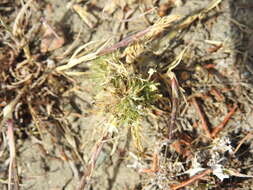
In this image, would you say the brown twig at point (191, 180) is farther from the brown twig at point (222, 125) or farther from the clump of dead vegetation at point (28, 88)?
the clump of dead vegetation at point (28, 88)

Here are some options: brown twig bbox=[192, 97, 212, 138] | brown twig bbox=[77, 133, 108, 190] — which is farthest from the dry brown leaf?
brown twig bbox=[192, 97, 212, 138]

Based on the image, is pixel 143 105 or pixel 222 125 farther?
pixel 222 125

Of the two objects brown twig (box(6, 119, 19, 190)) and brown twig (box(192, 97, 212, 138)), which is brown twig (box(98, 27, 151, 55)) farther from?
brown twig (box(6, 119, 19, 190))

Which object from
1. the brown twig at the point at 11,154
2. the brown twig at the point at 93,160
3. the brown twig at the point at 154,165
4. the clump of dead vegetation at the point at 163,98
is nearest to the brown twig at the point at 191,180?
the clump of dead vegetation at the point at 163,98

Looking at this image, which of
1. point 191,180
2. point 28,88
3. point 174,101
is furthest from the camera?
point 28,88

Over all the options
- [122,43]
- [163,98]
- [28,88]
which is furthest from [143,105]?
[28,88]

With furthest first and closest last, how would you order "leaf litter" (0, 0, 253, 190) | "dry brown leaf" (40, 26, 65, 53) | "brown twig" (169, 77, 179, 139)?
"dry brown leaf" (40, 26, 65, 53)
"leaf litter" (0, 0, 253, 190)
"brown twig" (169, 77, 179, 139)

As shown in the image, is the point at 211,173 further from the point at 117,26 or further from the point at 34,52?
the point at 34,52

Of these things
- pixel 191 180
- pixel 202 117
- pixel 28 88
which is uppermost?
pixel 28 88

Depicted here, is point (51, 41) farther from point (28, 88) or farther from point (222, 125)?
point (222, 125)

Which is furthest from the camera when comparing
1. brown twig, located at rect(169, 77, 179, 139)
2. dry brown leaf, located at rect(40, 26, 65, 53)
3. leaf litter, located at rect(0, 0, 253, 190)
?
dry brown leaf, located at rect(40, 26, 65, 53)

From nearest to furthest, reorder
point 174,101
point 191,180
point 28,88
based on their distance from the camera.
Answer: point 174,101, point 191,180, point 28,88
